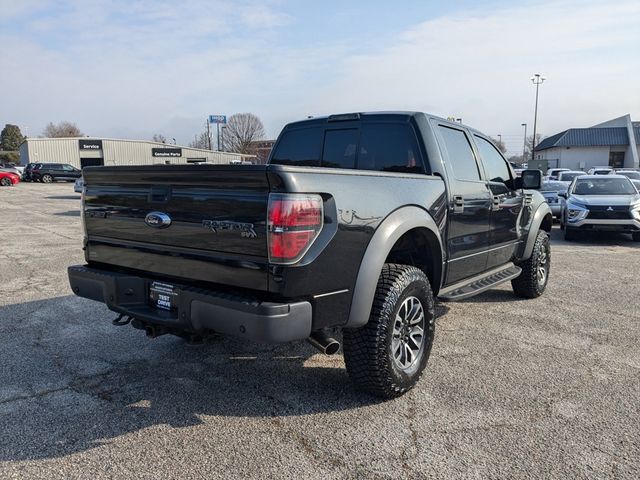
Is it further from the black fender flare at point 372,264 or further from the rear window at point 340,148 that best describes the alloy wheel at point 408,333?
the rear window at point 340,148

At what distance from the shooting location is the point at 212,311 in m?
2.79

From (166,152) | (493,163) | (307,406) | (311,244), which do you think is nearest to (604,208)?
(493,163)

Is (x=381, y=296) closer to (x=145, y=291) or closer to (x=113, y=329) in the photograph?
(x=145, y=291)

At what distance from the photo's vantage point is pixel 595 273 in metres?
7.85

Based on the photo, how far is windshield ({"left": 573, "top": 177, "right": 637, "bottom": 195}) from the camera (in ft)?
39.7

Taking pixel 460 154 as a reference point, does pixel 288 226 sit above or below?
below

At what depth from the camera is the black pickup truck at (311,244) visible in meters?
2.67

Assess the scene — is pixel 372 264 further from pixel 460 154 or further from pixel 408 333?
pixel 460 154

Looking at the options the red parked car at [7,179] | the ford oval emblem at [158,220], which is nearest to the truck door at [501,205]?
the ford oval emblem at [158,220]

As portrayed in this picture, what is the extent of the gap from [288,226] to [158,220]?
3.34 ft

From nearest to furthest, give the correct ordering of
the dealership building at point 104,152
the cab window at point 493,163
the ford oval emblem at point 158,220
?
the ford oval emblem at point 158,220 < the cab window at point 493,163 < the dealership building at point 104,152

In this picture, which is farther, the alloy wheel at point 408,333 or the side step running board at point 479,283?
the side step running board at point 479,283

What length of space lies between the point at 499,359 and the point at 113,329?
358 cm

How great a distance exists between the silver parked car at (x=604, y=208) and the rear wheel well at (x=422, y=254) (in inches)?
357
